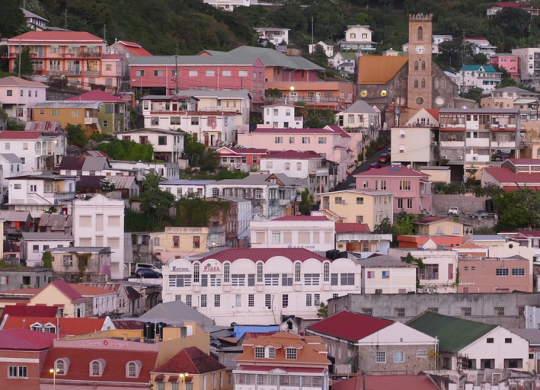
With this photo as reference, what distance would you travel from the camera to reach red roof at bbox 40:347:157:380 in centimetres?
4688

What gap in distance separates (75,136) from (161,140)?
384 cm

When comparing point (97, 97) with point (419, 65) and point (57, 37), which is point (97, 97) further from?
point (419, 65)

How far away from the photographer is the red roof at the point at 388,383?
47.7 meters

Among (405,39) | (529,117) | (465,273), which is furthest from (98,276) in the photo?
(405,39)

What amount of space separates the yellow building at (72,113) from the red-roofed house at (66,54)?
7.13m

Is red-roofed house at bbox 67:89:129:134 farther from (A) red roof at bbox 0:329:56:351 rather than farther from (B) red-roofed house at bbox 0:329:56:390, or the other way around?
(B) red-roofed house at bbox 0:329:56:390

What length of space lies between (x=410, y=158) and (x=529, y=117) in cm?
1224

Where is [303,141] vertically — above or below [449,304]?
above

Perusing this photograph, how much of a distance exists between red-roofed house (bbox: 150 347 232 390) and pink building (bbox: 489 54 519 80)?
254 feet

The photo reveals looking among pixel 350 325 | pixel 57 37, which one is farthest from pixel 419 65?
Result: pixel 350 325

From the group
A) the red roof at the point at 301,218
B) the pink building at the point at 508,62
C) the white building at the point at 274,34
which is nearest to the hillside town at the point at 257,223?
the red roof at the point at 301,218

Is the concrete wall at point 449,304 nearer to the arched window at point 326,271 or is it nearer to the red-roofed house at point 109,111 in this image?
the arched window at point 326,271

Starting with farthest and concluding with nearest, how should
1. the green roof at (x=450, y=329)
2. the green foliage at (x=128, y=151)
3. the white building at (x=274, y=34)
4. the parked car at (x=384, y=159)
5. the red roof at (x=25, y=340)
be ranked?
the white building at (x=274, y=34) → the parked car at (x=384, y=159) → the green foliage at (x=128, y=151) → the green roof at (x=450, y=329) → the red roof at (x=25, y=340)

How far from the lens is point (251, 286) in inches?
2350
